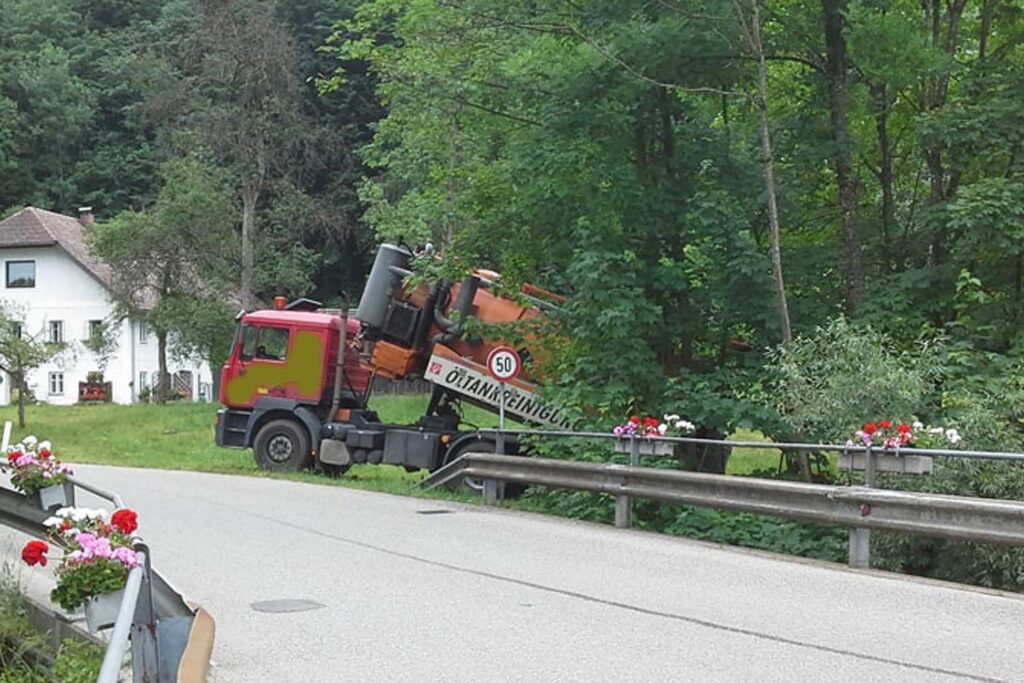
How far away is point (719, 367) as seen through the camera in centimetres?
1688

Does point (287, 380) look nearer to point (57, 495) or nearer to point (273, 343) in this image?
point (273, 343)

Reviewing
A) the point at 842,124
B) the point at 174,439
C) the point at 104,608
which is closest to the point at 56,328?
the point at 174,439

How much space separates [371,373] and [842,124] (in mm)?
9589

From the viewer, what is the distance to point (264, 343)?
74.0 ft

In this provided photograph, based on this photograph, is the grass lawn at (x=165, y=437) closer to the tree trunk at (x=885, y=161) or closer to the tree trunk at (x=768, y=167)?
the tree trunk at (x=768, y=167)

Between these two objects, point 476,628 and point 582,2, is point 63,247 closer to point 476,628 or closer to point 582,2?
point 582,2

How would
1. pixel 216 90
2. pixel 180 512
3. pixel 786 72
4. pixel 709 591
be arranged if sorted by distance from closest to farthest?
pixel 709 591, pixel 180 512, pixel 786 72, pixel 216 90

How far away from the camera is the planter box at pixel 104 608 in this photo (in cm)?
571

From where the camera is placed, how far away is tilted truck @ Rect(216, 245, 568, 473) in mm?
19562

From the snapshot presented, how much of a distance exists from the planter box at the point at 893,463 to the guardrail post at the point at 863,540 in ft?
0.18

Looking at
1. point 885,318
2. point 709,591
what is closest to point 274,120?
point 885,318

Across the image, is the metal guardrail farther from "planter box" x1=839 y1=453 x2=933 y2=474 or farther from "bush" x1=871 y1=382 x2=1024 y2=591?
"bush" x1=871 y1=382 x2=1024 y2=591

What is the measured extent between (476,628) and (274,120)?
4875 centimetres

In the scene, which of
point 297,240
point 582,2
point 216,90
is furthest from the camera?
point 297,240
